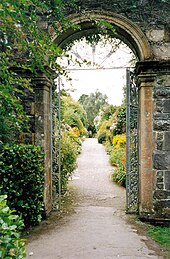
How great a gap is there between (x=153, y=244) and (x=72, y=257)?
1215 mm

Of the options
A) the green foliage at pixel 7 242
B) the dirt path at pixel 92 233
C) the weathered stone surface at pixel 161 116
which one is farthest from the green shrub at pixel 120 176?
the green foliage at pixel 7 242

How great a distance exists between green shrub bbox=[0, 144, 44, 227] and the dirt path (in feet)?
1.34

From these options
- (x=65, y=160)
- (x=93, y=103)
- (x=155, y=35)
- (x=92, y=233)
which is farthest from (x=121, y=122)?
(x=93, y=103)

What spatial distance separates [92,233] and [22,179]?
1.29 metres

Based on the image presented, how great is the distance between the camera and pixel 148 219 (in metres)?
4.94

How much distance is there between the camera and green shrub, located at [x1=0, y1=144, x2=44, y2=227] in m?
4.30

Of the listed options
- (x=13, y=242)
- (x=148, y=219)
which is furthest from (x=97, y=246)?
(x=13, y=242)

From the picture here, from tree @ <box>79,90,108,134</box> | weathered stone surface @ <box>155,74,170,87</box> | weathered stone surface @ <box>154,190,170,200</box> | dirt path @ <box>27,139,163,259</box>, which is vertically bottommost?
dirt path @ <box>27,139,163,259</box>

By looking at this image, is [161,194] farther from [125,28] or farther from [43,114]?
[125,28]

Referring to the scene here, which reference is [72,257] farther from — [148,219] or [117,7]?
[117,7]

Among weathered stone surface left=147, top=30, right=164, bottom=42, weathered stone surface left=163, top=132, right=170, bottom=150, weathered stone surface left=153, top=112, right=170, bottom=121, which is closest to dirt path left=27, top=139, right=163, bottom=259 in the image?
weathered stone surface left=163, top=132, right=170, bottom=150

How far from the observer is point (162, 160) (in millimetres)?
4934

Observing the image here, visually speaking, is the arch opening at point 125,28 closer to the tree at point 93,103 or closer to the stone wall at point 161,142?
the stone wall at point 161,142

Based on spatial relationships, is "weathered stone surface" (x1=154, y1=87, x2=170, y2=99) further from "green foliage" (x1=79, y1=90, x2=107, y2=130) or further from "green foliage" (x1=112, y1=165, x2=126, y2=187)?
"green foliage" (x1=79, y1=90, x2=107, y2=130)
